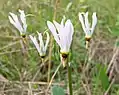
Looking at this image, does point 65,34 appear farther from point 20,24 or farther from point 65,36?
point 20,24

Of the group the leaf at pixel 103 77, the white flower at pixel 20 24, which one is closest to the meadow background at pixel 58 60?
the leaf at pixel 103 77

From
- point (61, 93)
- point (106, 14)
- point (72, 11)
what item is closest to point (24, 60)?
point (72, 11)

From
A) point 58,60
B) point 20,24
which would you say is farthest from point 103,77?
point 20,24

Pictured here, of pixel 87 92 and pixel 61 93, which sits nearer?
pixel 61 93

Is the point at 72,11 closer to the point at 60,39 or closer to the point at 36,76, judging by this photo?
the point at 36,76

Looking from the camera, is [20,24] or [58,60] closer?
[20,24]

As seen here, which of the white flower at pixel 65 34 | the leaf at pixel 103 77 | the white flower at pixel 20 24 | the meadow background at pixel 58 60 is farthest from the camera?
the meadow background at pixel 58 60

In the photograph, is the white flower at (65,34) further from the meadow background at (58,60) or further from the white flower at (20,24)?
the meadow background at (58,60)

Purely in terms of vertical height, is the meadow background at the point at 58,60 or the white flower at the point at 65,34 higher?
the white flower at the point at 65,34
